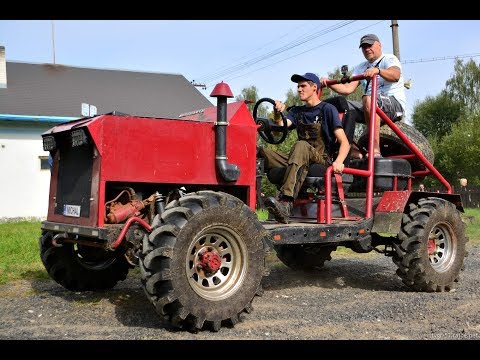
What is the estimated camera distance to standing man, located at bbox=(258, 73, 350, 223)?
19.3 feet

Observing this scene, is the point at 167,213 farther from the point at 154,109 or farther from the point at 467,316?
the point at 154,109

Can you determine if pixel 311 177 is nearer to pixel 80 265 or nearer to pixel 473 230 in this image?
pixel 80 265

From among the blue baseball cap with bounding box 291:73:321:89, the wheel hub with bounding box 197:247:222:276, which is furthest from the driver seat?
the wheel hub with bounding box 197:247:222:276

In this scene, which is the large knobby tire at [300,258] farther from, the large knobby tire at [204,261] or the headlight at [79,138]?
the headlight at [79,138]

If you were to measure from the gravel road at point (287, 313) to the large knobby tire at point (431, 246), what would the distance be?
0.57ft

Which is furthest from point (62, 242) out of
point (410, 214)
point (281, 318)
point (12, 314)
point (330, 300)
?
point (410, 214)

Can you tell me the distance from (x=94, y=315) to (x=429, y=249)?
3756mm

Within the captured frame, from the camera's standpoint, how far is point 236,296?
4.62m

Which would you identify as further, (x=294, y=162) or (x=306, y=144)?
(x=306, y=144)

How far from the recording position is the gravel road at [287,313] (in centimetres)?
443

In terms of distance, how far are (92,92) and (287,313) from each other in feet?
55.4

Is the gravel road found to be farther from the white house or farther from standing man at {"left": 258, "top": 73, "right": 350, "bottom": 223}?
the white house

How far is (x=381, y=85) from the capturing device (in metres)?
7.11

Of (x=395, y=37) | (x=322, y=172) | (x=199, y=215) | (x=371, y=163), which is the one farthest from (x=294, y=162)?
(x=395, y=37)
